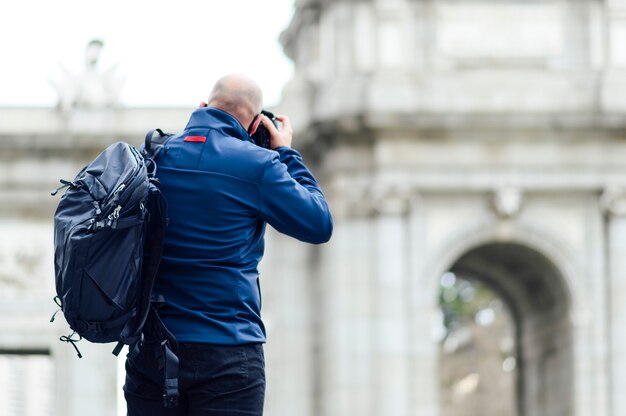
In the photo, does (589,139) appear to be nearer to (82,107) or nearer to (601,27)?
(601,27)

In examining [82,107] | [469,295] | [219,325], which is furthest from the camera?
[469,295]

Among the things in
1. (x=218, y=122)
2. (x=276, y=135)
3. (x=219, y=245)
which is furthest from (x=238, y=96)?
(x=219, y=245)

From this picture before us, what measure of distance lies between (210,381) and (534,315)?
77.3 ft

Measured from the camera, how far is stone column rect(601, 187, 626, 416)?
25156 mm

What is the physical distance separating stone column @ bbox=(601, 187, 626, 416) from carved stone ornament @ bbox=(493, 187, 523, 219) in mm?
1280

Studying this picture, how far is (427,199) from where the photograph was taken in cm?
2562

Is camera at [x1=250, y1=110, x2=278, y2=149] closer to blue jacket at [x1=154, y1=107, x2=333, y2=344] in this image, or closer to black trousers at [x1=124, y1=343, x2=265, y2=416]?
blue jacket at [x1=154, y1=107, x2=333, y2=344]

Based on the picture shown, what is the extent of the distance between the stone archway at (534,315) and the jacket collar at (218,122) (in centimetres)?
2052

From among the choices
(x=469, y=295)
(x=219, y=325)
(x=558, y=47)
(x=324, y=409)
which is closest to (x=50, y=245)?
(x=324, y=409)

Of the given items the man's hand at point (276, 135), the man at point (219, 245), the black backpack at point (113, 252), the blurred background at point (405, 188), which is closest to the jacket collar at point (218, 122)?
the man at point (219, 245)

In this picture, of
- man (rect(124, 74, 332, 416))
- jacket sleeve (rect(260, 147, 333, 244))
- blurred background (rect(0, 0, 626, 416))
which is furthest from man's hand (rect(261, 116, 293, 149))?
blurred background (rect(0, 0, 626, 416))

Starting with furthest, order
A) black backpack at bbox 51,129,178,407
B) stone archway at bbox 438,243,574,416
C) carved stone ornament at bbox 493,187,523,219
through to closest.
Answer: stone archway at bbox 438,243,574,416 → carved stone ornament at bbox 493,187,523,219 → black backpack at bbox 51,129,178,407

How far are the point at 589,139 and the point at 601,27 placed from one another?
67.1 inches

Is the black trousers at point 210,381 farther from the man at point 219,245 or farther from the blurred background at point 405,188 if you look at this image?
the blurred background at point 405,188
